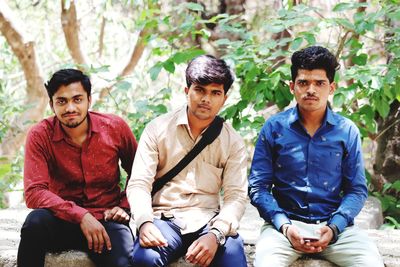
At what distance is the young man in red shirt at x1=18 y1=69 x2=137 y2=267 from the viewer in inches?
110

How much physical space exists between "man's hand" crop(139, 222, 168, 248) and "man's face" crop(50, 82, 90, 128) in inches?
27.7

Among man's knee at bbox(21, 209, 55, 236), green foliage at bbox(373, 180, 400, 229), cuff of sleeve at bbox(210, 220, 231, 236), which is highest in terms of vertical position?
man's knee at bbox(21, 209, 55, 236)

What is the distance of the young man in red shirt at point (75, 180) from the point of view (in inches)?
110

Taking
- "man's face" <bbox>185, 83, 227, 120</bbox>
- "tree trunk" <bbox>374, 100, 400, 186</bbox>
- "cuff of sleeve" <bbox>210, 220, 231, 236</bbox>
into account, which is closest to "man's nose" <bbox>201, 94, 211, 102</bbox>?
"man's face" <bbox>185, 83, 227, 120</bbox>

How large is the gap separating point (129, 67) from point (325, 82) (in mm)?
6098

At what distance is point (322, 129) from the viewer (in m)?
2.97

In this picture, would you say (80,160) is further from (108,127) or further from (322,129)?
(322,129)

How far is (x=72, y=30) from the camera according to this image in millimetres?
7688

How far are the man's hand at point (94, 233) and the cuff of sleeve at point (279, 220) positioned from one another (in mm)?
867

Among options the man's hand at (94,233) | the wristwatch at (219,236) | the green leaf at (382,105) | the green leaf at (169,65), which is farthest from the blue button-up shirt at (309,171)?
the green leaf at (169,65)

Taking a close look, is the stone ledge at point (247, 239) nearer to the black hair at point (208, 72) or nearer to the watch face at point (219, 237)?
the watch face at point (219, 237)

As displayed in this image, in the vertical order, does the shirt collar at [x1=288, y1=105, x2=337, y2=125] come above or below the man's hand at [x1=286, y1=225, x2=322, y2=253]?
above

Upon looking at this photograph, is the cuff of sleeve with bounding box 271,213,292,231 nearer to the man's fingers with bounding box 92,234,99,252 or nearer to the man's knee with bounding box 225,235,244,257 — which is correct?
the man's knee with bounding box 225,235,244,257

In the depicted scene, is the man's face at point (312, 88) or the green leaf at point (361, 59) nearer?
the man's face at point (312, 88)
